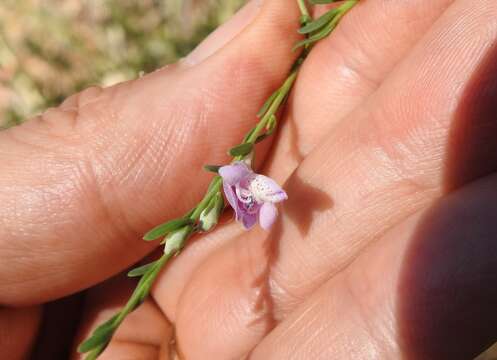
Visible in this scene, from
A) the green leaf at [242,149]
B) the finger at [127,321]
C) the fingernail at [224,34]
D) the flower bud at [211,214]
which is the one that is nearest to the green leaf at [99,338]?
the flower bud at [211,214]

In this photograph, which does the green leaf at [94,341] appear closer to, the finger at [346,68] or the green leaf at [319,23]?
the finger at [346,68]

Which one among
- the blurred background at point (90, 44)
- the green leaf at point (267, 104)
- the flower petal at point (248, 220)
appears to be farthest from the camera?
the blurred background at point (90, 44)

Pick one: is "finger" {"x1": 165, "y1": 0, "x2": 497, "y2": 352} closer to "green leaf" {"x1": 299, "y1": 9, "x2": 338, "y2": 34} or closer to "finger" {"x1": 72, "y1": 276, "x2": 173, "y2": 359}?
"green leaf" {"x1": 299, "y1": 9, "x2": 338, "y2": 34}

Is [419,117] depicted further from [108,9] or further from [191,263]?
[108,9]

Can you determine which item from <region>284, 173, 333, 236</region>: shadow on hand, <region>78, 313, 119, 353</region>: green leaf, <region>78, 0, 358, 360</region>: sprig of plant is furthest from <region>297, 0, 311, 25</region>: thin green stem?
<region>78, 313, 119, 353</region>: green leaf

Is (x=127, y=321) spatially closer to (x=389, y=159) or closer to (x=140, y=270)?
(x=140, y=270)

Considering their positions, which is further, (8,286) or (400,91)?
(8,286)

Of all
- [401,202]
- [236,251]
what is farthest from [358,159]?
[236,251]
